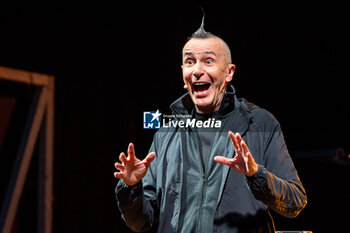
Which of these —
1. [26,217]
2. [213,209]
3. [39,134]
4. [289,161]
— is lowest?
[26,217]

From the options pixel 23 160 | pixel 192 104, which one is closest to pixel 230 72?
pixel 192 104

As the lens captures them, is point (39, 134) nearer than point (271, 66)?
No

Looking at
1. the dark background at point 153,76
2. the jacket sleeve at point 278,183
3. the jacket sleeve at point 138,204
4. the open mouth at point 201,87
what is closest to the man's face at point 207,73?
the open mouth at point 201,87

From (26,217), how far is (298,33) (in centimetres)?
208

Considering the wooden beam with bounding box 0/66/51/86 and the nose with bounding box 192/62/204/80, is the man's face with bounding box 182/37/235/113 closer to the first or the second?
the nose with bounding box 192/62/204/80

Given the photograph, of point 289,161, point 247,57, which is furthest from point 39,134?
point 289,161

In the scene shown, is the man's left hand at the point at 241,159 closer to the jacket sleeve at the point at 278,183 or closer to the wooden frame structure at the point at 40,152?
the jacket sleeve at the point at 278,183

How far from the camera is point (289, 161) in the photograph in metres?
1.45

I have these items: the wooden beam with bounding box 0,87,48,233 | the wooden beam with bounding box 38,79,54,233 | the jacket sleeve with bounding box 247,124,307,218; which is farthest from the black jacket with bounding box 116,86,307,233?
the wooden beam with bounding box 0,87,48,233

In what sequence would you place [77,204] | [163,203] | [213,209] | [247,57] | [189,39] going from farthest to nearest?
1. [77,204]
2. [247,57]
3. [189,39]
4. [163,203]
5. [213,209]

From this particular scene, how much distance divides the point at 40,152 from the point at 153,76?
0.96 metres

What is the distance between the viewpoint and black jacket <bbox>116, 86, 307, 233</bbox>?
1.34m

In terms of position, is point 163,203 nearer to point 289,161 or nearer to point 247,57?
point 289,161

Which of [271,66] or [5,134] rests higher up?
[271,66]
